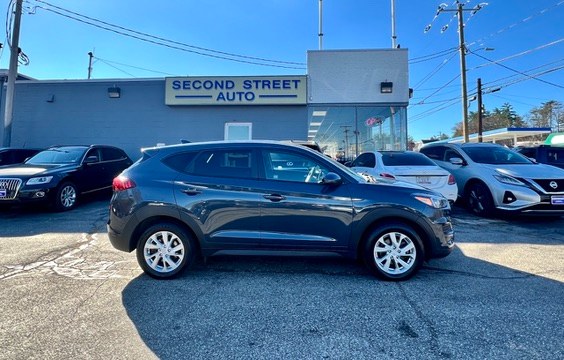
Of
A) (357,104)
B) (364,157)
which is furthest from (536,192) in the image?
(357,104)

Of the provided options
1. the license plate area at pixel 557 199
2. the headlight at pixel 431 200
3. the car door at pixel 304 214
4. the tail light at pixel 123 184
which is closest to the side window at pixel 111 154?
the tail light at pixel 123 184

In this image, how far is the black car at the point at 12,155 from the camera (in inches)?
385

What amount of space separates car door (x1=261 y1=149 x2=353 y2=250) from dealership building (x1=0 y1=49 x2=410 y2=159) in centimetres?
857

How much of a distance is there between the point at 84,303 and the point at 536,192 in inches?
308

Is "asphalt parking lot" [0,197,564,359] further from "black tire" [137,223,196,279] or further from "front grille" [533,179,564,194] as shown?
"front grille" [533,179,564,194]

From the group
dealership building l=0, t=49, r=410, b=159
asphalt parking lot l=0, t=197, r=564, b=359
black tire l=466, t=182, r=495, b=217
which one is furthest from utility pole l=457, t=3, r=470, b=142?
asphalt parking lot l=0, t=197, r=564, b=359

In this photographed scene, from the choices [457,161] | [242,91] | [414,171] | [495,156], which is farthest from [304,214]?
[242,91]

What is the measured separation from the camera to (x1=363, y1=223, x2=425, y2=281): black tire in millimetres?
3771

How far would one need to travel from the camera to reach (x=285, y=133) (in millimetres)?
12383

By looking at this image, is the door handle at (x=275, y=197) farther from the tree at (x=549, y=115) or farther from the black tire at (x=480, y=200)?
the tree at (x=549, y=115)

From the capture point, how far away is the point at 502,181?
684 centimetres

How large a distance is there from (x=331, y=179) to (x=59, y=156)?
8.34 m

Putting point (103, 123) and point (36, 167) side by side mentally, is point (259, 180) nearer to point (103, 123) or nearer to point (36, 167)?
point (36, 167)

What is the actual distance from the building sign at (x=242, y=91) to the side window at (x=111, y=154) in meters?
3.14
